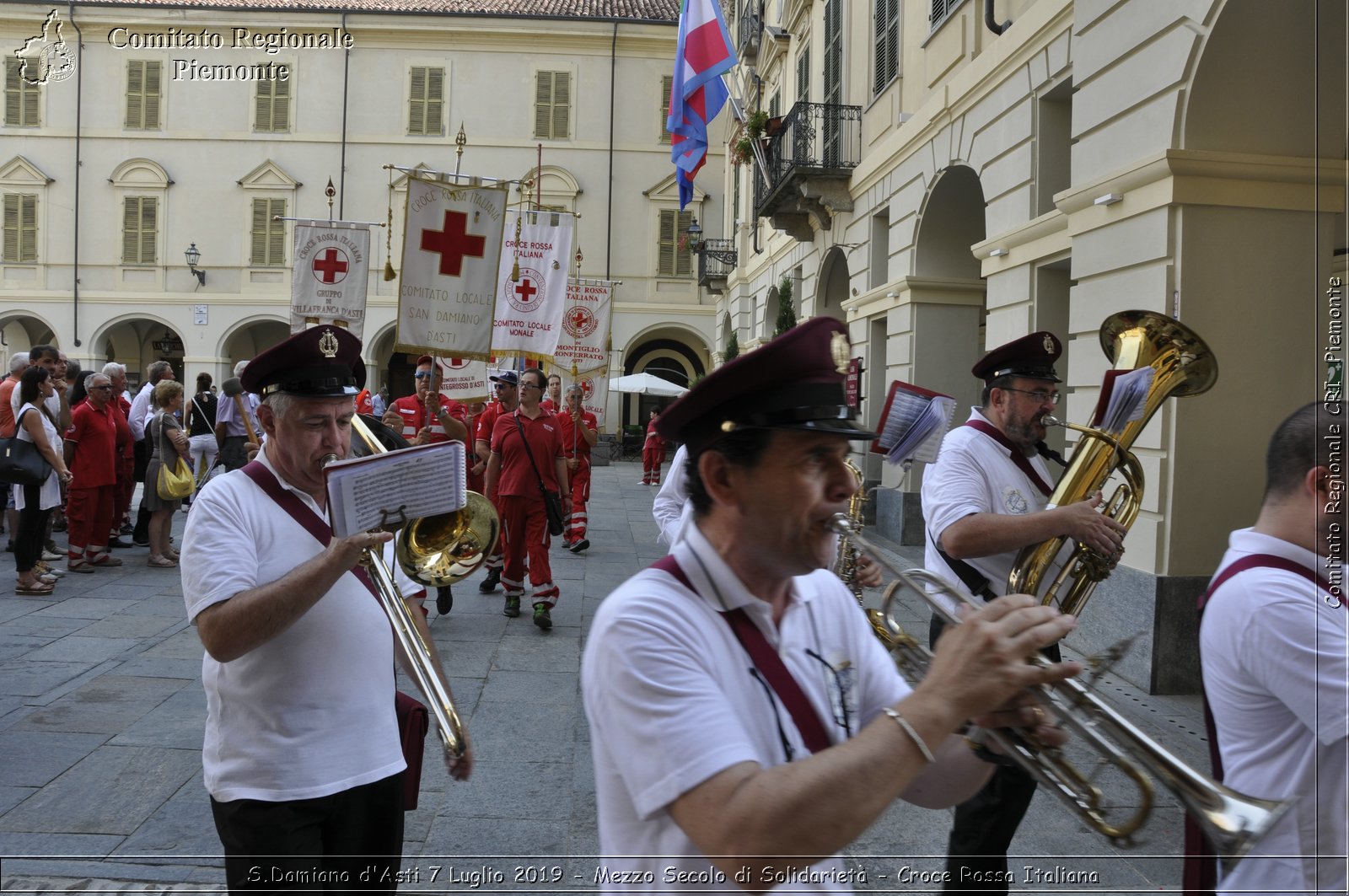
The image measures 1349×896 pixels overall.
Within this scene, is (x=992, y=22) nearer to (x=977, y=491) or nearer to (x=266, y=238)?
(x=977, y=491)

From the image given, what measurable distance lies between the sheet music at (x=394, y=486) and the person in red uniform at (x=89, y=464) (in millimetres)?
9123

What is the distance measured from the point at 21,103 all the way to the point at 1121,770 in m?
39.7

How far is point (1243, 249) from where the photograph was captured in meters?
6.78

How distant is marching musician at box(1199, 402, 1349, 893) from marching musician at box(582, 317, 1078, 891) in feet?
2.34

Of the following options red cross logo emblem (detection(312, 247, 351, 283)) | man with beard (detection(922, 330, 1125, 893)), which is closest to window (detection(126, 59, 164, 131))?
red cross logo emblem (detection(312, 247, 351, 283))

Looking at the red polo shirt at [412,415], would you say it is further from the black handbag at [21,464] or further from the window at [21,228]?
the window at [21,228]

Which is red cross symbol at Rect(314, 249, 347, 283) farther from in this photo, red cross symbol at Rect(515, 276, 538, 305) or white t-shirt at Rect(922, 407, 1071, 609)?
white t-shirt at Rect(922, 407, 1071, 609)

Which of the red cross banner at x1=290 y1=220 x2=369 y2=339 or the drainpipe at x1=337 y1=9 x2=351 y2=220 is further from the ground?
the drainpipe at x1=337 y1=9 x2=351 y2=220

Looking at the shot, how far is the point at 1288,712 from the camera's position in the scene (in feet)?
7.14

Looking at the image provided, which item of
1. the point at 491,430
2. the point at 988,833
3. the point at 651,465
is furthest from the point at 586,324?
the point at 988,833

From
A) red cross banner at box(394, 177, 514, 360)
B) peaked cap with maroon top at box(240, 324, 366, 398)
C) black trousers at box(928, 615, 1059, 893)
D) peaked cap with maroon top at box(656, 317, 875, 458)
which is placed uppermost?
red cross banner at box(394, 177, 514, 360)

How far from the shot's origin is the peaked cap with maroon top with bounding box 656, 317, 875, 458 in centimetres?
168

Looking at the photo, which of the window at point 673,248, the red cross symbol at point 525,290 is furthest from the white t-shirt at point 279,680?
the window at point 673,248

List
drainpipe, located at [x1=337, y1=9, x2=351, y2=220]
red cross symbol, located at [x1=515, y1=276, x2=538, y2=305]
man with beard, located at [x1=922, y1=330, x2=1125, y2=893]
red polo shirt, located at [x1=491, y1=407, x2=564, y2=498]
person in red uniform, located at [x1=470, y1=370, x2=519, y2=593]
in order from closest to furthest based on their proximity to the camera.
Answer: man with beard, located at [x1=922, y1=330, x2=1125, y2=893] → red polo shirt, located at [x1=491, y1=407, x2=564, y2=498] → person in red uniform, located at [x1=470, y1=370, x2=519, y2=593] → red cross symbol, located at [x1=515, y1=276, x2=538, y2=305] → drainpipe, located at [x1=337, y1=9, x2=351, y2=220]
